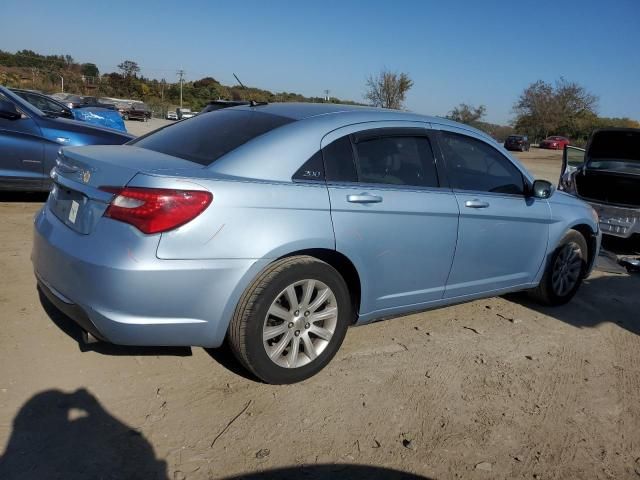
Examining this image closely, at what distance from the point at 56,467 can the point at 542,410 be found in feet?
8.44

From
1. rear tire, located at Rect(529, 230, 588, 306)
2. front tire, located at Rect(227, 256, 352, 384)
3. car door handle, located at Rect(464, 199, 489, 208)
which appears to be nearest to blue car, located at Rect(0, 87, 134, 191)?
front tire, located at Rect(227, 256, 352, 384)

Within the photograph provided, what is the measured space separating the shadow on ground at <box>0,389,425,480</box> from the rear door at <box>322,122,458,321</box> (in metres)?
1.21

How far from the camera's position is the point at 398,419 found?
300 cm

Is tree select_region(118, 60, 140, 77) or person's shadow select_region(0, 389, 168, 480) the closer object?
person's shadow select_region(0, 389, 168, 480)

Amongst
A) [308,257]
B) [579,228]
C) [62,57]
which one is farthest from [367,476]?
[62,57]

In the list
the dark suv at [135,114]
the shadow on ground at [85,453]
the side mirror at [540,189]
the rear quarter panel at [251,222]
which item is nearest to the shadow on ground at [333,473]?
the shadow on ground at [85,453]

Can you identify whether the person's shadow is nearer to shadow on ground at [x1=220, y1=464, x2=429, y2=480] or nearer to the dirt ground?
the dirt ground

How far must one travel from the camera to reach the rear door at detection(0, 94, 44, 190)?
6773mm

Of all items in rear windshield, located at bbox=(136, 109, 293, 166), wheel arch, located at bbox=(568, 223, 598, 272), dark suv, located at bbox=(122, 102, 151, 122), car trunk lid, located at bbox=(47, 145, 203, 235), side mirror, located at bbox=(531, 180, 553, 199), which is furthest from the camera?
dark suv, located at bbox=(122, 102, 151, 122)

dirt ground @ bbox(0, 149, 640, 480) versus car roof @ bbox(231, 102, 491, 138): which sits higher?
car roof @ bbox(231, 102, 491, 138)

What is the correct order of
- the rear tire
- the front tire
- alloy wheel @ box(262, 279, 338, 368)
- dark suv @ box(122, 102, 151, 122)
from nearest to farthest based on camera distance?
the front tire → alloy wheel @ box(262, 279, 338, 368) → the rear tire → dark suv @ box(122, 102, 151, 122)

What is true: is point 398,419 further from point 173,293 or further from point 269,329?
point 173,293

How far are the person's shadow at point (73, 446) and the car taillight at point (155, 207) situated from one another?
98 cm

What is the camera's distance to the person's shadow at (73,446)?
2355 mm
